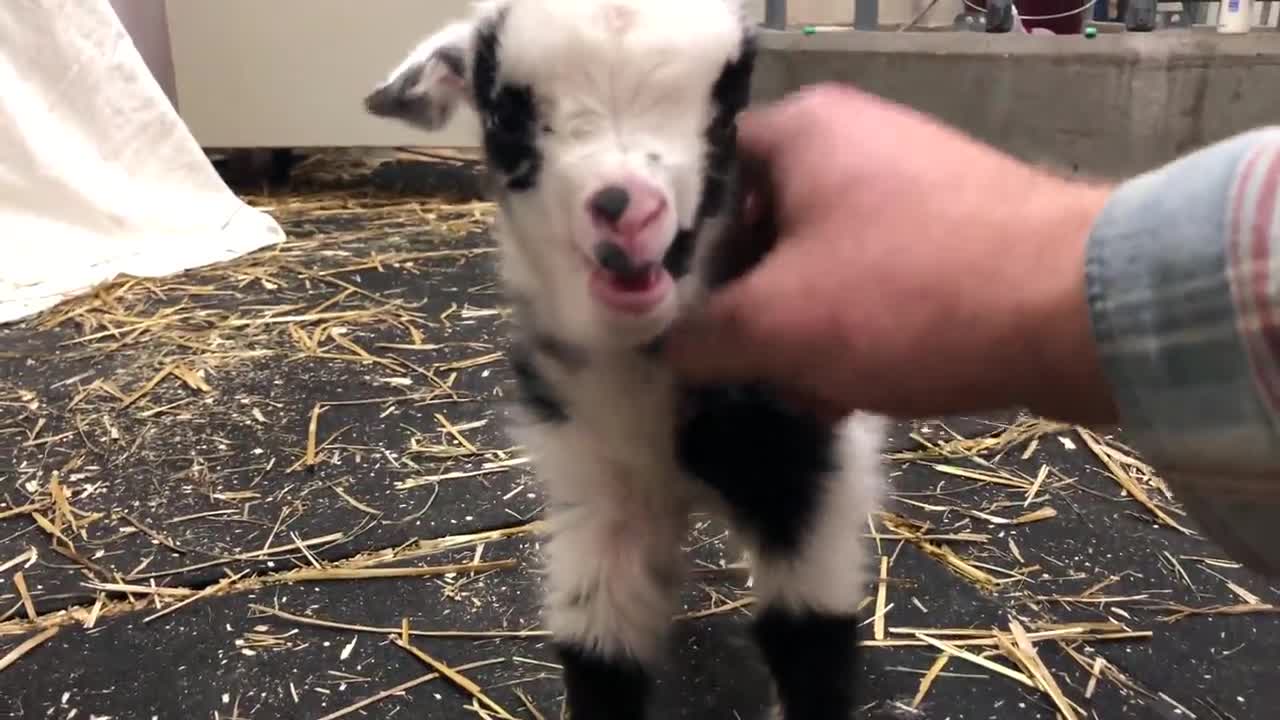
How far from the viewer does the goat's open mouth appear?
1.90 ft

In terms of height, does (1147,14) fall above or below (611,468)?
above

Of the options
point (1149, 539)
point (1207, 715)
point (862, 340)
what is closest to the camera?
point (862, 340)

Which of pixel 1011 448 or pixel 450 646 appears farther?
pixel 1011 448

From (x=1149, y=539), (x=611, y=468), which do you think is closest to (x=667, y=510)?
(x=611, y=468)

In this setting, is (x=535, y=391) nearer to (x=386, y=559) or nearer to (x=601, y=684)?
(x=601, y=684)

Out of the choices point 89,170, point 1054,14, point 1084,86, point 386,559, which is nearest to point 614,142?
point 386,559

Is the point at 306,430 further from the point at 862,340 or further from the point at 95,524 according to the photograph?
the point at 862,340

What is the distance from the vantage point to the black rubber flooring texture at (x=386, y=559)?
36.3 inches

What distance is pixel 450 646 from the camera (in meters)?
0.99

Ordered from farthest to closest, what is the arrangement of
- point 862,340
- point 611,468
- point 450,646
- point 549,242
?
point 450,646, point 611,468, point 549,242, point 862,340

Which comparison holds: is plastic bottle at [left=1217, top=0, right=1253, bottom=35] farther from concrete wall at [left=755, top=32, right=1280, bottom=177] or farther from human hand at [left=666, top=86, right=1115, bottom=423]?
human hand at [left=666, top=86, right=1115, bottom=423]

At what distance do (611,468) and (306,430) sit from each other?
0.81 metres

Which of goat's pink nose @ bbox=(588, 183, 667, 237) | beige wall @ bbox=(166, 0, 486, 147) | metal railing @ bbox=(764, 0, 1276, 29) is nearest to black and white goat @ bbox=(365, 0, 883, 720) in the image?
goat's pink nose @ bbox=(588, 183, 667, 237)

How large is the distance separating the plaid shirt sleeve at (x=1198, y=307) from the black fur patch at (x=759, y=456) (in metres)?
0.28
